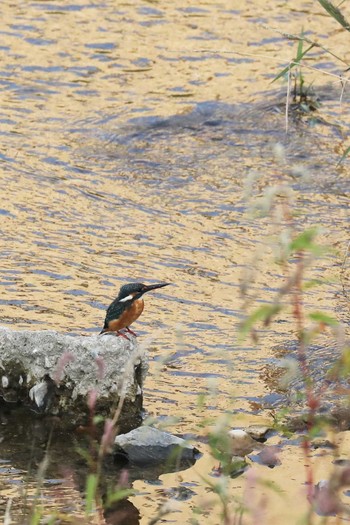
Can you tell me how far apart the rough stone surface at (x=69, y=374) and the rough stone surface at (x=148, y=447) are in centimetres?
39

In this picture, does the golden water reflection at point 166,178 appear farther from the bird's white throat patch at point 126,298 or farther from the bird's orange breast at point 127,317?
the bird's white throat patch at point 126,298

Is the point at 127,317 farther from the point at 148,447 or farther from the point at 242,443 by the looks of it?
the point at 242,443

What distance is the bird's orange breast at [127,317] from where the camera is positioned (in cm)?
579

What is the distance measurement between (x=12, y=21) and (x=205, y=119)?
2697mm

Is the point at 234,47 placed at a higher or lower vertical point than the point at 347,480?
lower

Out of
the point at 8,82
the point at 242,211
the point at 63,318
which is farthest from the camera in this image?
the point at 8,82

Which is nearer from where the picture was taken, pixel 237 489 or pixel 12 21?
pixel 237 489

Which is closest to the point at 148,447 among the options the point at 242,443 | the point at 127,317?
the point at 242,443

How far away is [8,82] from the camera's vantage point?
11.0m

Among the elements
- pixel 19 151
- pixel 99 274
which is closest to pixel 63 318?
pixel 99 274

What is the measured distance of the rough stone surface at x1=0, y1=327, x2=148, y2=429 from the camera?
5754 millimetres

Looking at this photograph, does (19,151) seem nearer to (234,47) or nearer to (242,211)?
(242,211)

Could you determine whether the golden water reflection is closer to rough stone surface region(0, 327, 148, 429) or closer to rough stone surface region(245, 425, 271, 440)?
rough stone surface region(245, 425, 271, 440)

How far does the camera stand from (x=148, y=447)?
534 centimetres
